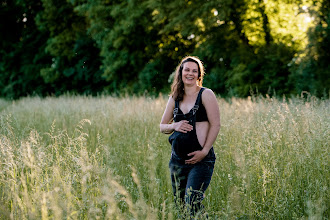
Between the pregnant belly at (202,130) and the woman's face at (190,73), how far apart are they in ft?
1.41

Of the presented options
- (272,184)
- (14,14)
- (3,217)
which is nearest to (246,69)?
(272,184)

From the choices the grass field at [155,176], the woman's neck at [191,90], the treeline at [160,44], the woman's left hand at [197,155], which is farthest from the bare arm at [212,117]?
the treeline at [160,44]

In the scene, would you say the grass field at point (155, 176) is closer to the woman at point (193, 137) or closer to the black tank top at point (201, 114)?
the woman at point (193, 137)

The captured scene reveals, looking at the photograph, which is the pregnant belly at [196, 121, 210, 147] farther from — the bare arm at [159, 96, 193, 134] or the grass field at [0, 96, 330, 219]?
the grass field at [0, 96, 330, 219]

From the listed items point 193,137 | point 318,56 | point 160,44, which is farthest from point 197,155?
point 160,44

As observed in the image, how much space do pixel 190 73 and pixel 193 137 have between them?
2.14 ft

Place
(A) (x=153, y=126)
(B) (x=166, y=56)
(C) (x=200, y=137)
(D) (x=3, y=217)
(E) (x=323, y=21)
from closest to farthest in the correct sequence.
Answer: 1. (D) (x=3, y=217)
2. (C) (x=200, y=137)
3. (A) (x=153, y=126)
4. (E) (x=323, y=21)
5. (B) (x=166, y=56)

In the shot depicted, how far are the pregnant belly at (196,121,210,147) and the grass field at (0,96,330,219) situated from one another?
41 cm

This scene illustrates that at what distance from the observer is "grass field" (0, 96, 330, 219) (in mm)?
3088

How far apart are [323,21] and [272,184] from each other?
32.9ft

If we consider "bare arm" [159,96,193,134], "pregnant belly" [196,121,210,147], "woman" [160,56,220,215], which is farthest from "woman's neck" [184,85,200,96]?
"pregnant belly" [196,121,210,147]

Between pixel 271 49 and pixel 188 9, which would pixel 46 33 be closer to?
pixel 188 9

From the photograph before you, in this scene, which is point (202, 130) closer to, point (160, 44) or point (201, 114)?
point (201, 114)

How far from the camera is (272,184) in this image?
3896mm
